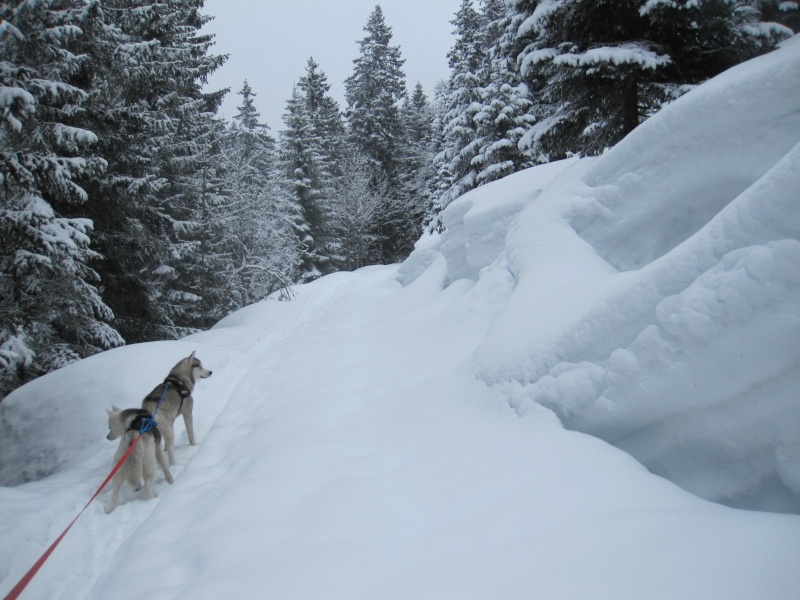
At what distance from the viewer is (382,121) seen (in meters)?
33.8

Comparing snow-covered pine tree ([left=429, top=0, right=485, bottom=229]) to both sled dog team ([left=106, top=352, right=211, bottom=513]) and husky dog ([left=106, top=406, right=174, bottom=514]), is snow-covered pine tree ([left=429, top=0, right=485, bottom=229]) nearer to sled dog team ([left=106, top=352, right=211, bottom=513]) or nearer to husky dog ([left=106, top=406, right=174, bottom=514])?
sled dog team ([left=106, top=352, right=211, bottom=513])

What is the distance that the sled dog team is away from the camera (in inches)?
143

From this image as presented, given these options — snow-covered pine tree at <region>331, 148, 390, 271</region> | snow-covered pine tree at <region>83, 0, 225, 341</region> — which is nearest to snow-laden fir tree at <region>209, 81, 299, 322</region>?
snow-covered pine tree at <region>83, 0, 225, 341</region>

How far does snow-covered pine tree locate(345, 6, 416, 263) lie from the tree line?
15.5m

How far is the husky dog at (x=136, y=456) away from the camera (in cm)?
361

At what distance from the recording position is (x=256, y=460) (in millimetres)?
3766

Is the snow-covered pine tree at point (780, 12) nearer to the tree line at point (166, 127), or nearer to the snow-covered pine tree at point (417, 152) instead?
the tree line at point (166, 127)

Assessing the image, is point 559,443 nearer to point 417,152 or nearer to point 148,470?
point 148,470

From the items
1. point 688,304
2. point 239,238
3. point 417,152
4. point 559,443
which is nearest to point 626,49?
point 688,304

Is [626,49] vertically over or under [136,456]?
over

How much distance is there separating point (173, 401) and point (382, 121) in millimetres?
33656

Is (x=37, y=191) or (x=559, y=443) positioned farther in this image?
(x=37, y=191)

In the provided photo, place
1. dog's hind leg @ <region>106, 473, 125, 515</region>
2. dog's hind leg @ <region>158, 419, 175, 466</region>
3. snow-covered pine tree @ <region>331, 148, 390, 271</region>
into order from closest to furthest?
dog's hind leg @ <region>106, 473, 125, 515</region> < dog's hind leg @ <region>158, 419, 175, 466</region> < snow-covered pine tree @ <region>331, 148, 390, 271</region>

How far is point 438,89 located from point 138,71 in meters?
34.7
